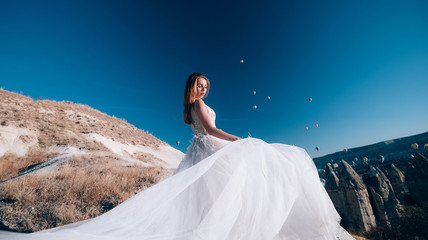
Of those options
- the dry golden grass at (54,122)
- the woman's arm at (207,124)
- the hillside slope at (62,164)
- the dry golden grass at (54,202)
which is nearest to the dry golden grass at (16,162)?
the hillside slope at (62,164)

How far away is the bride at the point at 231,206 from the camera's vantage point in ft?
5.40

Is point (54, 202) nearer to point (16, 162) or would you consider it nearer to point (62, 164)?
point (62, 164)

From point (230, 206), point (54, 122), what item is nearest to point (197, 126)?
point (230, 206)

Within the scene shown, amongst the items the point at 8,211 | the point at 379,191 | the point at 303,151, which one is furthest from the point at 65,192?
the point at 379,191

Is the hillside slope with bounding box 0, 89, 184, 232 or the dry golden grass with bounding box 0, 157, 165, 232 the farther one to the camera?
the hillside slope with bounding box 0, 89, 184, 232

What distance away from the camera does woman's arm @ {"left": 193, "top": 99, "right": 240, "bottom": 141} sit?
2.24 m

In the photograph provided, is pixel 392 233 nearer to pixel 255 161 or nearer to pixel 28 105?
pixel 255 161

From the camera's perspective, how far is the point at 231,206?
173cm

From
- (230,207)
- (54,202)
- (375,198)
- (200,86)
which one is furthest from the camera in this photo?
(375,198)

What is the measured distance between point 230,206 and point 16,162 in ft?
47.2

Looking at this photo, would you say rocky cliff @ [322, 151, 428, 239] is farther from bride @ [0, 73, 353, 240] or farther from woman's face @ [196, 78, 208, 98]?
woman's face @ [196, 78, 208, 98]

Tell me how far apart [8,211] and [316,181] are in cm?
479

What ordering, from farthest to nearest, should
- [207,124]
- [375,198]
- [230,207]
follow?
[375,198] < [207,124] < [230,207]

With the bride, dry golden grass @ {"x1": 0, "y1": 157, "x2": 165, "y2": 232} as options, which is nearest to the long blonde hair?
the bride
